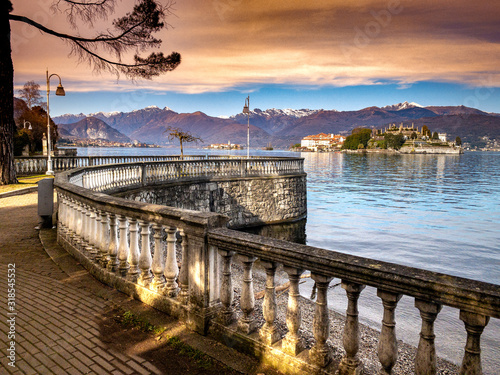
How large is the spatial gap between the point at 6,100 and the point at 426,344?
18.8 m

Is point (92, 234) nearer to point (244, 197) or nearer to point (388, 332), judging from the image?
point (388, 332)

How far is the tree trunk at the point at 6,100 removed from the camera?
49.5 feet

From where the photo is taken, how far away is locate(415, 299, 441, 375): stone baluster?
2.38 m

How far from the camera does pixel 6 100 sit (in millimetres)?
15914

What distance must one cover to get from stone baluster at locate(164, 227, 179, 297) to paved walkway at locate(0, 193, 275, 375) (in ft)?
1.00

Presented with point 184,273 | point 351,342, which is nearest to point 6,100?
point 184,273

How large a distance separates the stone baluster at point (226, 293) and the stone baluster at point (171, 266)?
706 mm

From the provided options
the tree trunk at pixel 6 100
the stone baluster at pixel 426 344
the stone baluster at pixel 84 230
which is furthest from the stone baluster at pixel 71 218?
the tree trunk at pixel 6 100

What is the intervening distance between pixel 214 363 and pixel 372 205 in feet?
126

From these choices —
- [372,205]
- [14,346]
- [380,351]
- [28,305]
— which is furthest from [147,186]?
[372,205]

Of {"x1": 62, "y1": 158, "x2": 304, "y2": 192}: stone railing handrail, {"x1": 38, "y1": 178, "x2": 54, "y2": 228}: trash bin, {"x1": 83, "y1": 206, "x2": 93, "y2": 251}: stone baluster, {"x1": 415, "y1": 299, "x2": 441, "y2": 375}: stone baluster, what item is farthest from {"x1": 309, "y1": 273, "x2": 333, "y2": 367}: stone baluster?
{"x1": 62, "y1": 158, "x2": 304, "y2": 192}: stone railing handrail

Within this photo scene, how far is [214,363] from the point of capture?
10.9 ft

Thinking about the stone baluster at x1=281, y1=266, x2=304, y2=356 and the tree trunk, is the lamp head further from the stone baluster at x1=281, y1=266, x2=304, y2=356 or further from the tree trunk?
the stone baluster at x1=281, y1=266, x2=304, y2=356

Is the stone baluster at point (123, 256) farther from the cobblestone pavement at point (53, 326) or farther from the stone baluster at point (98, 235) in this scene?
the stone baluster at point (98, 235)
